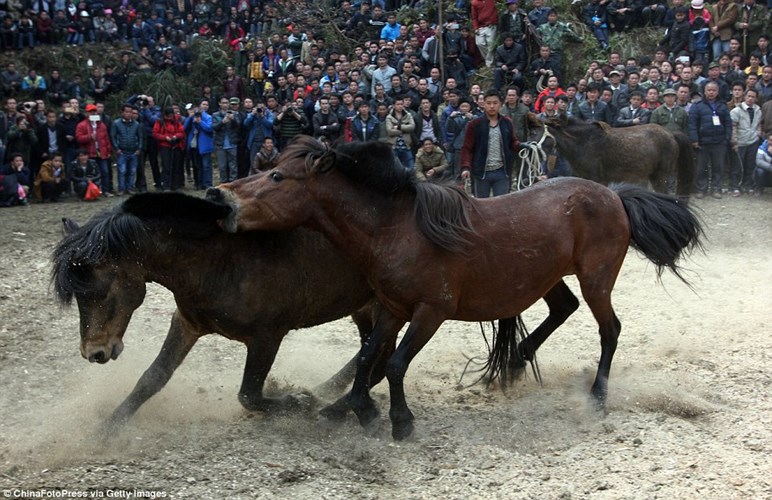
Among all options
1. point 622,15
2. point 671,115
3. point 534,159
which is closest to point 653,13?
point 622,15

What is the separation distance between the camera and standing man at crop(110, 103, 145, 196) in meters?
15.3

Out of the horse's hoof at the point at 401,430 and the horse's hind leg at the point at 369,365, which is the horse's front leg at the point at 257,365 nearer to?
the horse's hind leg at the point at 369,365

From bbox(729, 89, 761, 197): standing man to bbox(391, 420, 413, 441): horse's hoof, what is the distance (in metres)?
10.1

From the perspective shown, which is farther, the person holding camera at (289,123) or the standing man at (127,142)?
the standing man at (127,142)

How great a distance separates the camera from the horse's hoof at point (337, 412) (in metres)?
5.62

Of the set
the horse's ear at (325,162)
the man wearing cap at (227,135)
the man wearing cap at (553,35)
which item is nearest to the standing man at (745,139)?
the man wearing cap at (553,35)

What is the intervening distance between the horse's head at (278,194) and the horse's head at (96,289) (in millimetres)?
701

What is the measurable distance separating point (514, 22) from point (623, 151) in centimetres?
570

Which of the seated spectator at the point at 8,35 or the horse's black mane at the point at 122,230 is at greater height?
the seated spectator at the point at 8,35

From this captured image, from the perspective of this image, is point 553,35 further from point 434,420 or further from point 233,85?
point 434,420

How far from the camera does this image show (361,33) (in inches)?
789

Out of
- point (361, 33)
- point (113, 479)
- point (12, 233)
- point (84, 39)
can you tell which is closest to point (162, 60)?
point (84, 39)

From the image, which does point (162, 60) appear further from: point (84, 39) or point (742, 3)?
point (742, 3)

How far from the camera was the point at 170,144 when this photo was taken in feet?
51.8
